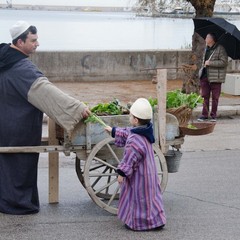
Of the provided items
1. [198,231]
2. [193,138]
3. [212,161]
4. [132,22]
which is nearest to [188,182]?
[212,161]

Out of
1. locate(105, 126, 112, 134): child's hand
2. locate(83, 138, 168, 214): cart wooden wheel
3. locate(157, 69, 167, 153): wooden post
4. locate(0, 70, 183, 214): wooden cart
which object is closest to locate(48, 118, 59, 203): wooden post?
locate(0, 70, 183, 214): wooden cart

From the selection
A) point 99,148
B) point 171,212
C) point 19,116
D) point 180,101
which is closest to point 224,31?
point 180,101

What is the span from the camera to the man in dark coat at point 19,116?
7.10 m

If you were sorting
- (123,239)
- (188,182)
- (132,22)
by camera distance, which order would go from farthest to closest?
(132,22)
(188,182)
(123,239)

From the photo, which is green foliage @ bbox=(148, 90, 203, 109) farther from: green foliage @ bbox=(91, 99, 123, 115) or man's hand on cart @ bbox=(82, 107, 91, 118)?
man's hand on cart @ bbox=(82, 107, 91, 118)

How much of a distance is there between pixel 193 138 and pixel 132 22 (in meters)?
85.6

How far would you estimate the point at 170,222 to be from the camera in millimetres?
7250

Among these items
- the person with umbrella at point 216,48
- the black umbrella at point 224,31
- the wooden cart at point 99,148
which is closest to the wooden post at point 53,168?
the wooden cart at point 99,148

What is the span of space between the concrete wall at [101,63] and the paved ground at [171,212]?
27.3 feet

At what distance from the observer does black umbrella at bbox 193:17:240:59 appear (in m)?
13.3

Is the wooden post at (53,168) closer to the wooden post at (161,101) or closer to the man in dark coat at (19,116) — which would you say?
the man in dark coat at (19,116)

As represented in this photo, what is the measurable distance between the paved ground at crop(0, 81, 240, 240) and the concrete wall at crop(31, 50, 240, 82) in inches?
328

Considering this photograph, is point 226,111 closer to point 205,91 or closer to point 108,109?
point 205,91

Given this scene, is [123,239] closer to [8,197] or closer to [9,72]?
[8,197]
